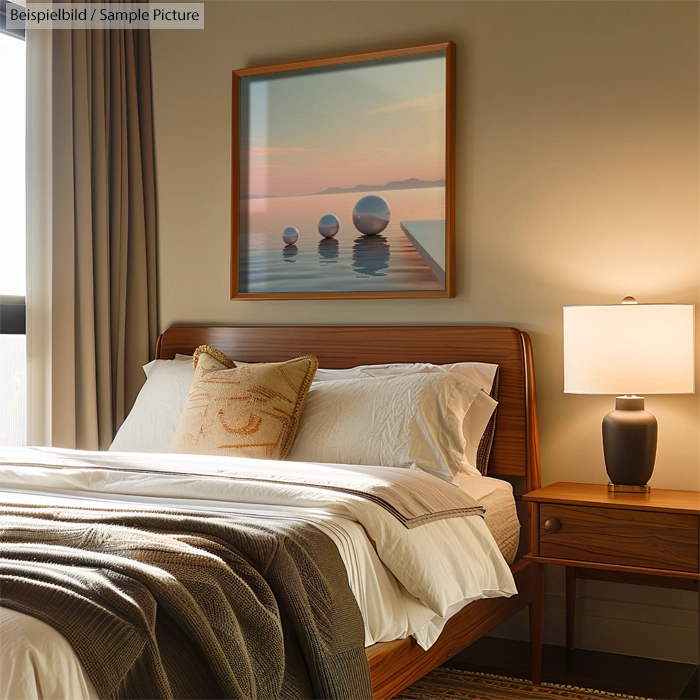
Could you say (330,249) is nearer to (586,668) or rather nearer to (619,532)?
(619,532)

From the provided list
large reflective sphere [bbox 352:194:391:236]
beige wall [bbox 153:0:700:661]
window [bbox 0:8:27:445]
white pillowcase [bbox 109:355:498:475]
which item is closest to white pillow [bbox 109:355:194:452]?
white pillowcase [bbox 109:355:498:475]

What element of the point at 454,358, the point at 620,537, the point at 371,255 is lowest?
the point at 620,537

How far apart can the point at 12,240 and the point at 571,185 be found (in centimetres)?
219

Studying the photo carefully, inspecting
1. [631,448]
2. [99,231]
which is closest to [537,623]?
[631,448]

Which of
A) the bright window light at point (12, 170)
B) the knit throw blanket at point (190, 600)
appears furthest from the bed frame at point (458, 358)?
the bright window light at point (12, 170)

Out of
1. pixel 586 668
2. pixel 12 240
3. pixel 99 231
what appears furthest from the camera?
pixel 99 231

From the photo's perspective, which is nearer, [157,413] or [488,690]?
[488,690]

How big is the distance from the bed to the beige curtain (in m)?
0.24

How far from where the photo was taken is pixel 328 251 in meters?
3.54

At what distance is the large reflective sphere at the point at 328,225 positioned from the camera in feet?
11.6

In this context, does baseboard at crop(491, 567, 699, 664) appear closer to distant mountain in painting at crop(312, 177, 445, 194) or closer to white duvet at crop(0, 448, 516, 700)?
white duvet at crop(0, 448, 516, 700)

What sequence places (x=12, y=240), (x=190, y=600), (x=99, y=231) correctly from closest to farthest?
(x=190, y=600), (x=12, y=240), (x=99, y=231)

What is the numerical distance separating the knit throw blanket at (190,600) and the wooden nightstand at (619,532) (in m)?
1.07

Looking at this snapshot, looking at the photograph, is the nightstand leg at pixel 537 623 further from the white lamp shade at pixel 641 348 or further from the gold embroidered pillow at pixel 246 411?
the gold embroidered pillow at pixel 246 411
